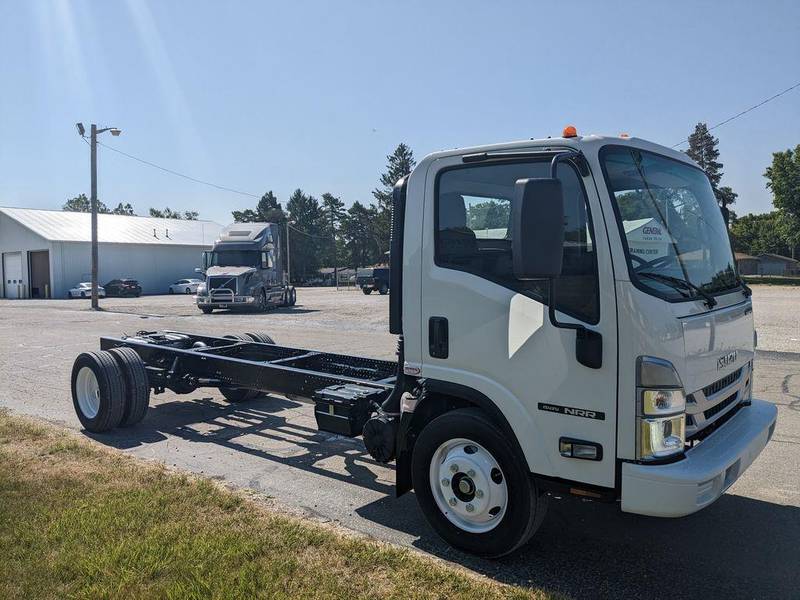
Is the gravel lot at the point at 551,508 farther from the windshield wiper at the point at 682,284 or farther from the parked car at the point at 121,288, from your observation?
the parked car at the point at 121,288

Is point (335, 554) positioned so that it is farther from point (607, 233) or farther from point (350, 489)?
point (607, 233)

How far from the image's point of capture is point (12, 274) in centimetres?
5081

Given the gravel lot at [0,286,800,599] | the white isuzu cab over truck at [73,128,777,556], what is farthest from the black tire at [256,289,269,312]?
the white isuzu cab over truck at [73,128,777,556]

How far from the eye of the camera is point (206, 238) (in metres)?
61.1

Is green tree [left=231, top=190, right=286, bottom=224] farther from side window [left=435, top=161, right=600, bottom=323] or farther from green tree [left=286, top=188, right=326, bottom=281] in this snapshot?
side window [left=435, top=161, right=600, bottom=323]

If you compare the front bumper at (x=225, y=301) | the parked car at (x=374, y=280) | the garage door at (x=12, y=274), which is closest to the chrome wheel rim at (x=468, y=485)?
the front bumper at (x=225, y=301)

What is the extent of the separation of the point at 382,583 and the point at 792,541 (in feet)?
9.01

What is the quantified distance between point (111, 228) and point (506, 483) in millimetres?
56745

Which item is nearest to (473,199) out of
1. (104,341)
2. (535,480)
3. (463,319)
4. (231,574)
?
(463,319)

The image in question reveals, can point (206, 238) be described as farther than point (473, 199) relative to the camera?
Yes

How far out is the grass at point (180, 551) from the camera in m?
3.53

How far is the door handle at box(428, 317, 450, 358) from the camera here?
4160mm

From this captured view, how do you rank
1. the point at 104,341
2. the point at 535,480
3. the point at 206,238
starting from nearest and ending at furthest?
the point at 535,480
the point at 104,341
the point at 206,238

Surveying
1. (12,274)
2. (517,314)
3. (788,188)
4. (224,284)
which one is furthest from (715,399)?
(788,188)
